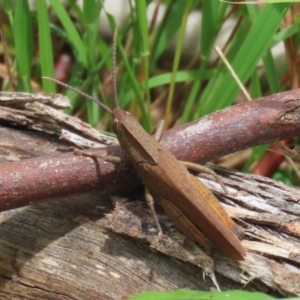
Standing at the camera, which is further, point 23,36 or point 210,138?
point 23,36

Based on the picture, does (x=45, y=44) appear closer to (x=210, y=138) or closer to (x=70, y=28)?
(x=70, y=28)

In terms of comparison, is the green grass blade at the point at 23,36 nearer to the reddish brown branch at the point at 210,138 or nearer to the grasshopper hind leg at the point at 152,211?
the reddish brown branch at the point at 210,138

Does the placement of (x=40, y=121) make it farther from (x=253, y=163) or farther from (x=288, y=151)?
(x=253, y=163)

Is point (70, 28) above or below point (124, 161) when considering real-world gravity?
above

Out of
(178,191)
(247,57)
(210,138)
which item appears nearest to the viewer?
(178,191)

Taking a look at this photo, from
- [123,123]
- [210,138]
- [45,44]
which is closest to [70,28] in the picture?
[45,44]
